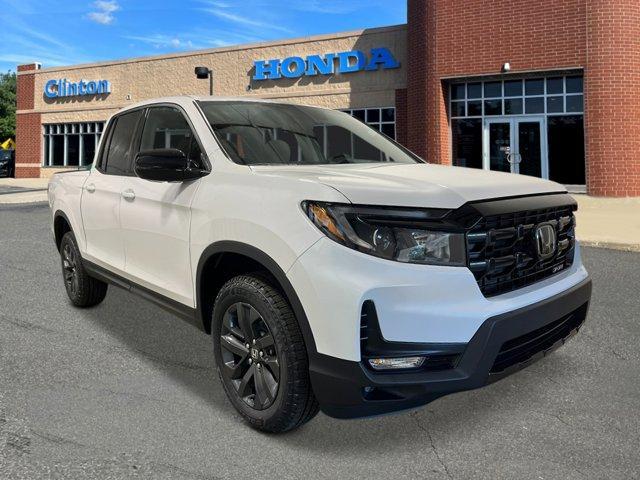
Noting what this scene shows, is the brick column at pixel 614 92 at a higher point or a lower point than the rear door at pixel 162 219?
higher

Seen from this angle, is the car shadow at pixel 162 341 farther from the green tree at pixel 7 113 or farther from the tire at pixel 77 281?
the green tree at pixel 7 113

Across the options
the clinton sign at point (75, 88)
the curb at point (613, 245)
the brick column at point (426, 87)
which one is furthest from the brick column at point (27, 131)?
the curb at point (613, 245)

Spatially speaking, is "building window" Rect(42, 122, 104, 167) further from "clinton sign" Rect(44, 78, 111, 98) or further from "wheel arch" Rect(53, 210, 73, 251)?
"wheel arch" Rect(53, 210, 73, 251)

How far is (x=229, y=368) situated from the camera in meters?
3.18

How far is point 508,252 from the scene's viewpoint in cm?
277

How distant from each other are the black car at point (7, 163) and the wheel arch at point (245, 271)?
1417 inches

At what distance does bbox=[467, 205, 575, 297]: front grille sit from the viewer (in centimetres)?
262

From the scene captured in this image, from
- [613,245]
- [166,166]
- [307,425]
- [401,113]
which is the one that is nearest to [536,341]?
[307,425]

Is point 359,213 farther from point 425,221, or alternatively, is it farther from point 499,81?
point 499,81

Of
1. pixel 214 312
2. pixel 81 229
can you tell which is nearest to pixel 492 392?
pixel 214 312

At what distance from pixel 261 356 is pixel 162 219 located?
1245 mm

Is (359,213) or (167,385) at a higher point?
(359,213)

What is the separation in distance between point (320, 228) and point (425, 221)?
460mm

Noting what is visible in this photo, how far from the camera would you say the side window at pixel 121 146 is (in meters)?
4.56
